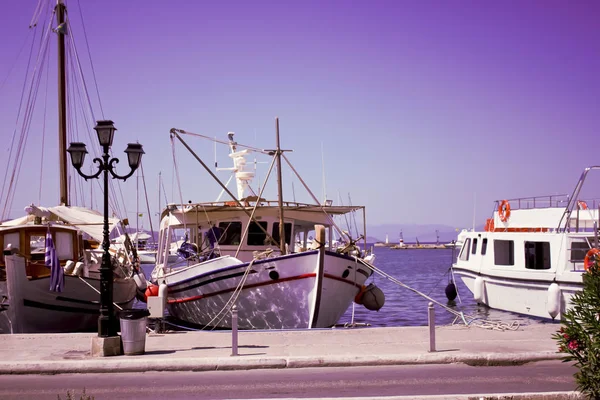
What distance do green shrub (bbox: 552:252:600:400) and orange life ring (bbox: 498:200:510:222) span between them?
2113 centimetres

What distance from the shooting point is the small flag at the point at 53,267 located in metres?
18.9

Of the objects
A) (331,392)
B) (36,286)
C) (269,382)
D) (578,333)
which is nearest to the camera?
(578,333)

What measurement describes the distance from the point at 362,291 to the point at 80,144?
9856 mm

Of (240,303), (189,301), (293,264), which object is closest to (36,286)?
(189,301)

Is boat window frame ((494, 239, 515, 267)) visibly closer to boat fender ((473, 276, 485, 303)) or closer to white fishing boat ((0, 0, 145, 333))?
boat fender ((473, 276, 485, 303))

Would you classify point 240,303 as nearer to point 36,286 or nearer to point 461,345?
point 36,286

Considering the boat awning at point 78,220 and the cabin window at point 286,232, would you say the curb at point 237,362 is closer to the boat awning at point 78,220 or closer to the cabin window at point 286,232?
the cabin window at point 286,232

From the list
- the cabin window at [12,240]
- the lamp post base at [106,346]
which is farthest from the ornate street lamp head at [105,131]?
the cabin window at [12,240]

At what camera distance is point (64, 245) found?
864 inches

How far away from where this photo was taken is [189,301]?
1994cm

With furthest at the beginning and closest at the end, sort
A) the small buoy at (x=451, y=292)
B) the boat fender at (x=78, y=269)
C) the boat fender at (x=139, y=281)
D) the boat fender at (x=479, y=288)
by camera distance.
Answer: the small buoy at (x=451, y=292)
the boat fender at (x=479, y=288)
the boat fender at (x=139, y=281)
the boat fender at (x=78, y=269)

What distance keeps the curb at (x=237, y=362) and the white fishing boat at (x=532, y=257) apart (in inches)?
385

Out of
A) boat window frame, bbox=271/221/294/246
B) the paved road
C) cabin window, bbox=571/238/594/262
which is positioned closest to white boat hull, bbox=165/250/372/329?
boat window frame, bbox=271/221/294/246

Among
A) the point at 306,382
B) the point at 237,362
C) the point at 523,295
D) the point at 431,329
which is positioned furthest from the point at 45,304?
the point at 523,295
